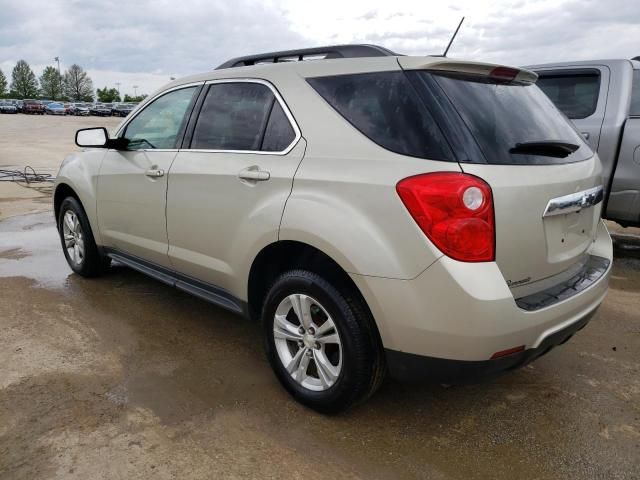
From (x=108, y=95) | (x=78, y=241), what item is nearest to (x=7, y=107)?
(x=108, y=95)

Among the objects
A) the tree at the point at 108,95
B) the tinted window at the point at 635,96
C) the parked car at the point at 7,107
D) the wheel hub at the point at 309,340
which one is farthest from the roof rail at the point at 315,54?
the tree at the point at 108,95

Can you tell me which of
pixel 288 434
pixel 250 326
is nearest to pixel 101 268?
pixel 250 326

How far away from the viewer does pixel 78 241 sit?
4.80 meters

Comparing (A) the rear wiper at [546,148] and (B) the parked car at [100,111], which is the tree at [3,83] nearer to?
(B) the parked car at [100,111]

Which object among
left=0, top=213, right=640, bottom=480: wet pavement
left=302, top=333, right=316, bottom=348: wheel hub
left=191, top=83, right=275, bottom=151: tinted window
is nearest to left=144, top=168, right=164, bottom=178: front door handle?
left=191, top=83, right=275, bottom=151: tinted window

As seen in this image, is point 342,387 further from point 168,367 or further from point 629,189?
point 629,189

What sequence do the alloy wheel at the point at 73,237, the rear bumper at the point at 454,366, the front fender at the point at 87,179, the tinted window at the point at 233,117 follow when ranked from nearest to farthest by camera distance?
the rear bumper at the point at 454,366
the tinted window at the point at 233,117
the front fender at the point at 87,179
the alloy wheel at the point at 73,237

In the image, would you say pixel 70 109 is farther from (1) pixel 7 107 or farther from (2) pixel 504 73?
(2) pixel 504 73

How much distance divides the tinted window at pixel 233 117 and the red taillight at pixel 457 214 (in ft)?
3.68

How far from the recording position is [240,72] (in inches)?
129

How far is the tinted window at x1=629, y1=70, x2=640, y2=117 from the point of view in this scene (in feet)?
17.3

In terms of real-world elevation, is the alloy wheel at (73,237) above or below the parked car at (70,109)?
above

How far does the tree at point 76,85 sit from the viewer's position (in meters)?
106

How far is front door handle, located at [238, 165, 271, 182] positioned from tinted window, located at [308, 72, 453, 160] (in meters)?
0.49
